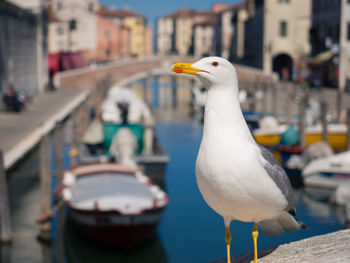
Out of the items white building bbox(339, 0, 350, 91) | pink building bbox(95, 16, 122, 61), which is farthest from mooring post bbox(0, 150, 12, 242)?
pink building bbox(95, 16, 122, 61)

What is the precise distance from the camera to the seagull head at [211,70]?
2682mm

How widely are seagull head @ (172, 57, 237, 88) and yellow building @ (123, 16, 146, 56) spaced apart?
96.6m

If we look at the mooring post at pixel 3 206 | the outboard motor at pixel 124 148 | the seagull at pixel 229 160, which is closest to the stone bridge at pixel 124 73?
the outboard motor at pixel 124 148

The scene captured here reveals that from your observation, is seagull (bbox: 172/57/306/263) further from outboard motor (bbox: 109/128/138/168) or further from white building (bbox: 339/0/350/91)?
white building (bbox: 339/0/350/91)

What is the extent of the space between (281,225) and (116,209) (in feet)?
22.8

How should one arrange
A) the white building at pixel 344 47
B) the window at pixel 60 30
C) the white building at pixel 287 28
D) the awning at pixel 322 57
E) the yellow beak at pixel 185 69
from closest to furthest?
the yellow beak at pixel 185 69 < the white building at pixel 344 47 < the awning at pixel 322 57 < the white building at pixel 287 28 < the window at pixel 60 30

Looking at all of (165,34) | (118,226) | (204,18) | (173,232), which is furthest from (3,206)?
(165,34)

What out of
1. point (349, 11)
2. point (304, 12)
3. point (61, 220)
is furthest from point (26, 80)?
point (304, 12)

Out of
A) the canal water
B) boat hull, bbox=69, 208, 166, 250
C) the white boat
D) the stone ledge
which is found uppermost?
the stone ledge

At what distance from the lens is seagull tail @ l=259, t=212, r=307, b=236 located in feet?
10.4

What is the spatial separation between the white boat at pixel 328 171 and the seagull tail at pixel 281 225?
1042 cm

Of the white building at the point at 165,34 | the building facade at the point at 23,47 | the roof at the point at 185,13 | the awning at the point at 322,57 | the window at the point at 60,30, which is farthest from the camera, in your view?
the white building at the point at 165,34

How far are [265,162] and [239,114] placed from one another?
28cm

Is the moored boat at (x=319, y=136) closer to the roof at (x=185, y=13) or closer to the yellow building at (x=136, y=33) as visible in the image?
the yellow building at (x=136, y=33)
